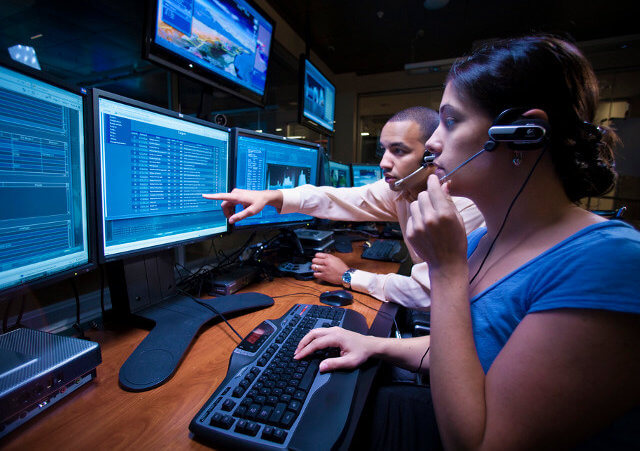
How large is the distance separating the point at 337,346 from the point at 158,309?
521 mm

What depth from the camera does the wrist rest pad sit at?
1.90 ft

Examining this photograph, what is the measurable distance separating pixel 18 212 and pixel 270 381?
54 centimetres

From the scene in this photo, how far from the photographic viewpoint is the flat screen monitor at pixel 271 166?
1.16 metres

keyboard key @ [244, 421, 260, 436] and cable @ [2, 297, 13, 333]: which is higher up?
cable @ [2, 297, 13, 333]

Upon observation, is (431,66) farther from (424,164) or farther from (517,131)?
(517,131)

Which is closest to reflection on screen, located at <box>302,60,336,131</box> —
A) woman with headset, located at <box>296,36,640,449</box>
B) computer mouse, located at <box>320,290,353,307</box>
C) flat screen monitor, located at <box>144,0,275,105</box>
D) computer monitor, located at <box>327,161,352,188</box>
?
computer monitor, located at <box>327,161,352,188</box>

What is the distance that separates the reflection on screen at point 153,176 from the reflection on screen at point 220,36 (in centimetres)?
45

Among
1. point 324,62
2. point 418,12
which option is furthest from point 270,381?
point 324,62

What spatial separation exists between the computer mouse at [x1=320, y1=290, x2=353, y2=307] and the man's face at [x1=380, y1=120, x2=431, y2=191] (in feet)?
2.14

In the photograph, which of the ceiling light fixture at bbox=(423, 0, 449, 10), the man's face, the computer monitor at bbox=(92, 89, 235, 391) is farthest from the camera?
the ceiling light fixture at bbox=(423, 0, 449, 10)

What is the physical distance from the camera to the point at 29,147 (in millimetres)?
524

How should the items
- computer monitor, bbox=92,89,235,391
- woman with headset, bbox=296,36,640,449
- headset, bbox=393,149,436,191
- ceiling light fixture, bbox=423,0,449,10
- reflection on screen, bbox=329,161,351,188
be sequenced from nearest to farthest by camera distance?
1. woman with headset, bbox=296,36,640,449
2. computer monitor, bbox=92,89,235,391
3. headset, bbox=393,149,436,191
4. reflection on screen, bbox=329,161,351,188
5. ceiling light fixture, bbox=423,0,449,10

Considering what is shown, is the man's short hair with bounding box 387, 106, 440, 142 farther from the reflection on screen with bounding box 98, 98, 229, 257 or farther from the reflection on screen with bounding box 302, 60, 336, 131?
the reflection on screen with bounding box 302, 60, 336, 131

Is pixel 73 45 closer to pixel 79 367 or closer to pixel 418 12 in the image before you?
pixel 79 367
